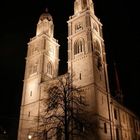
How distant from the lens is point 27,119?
5109cm

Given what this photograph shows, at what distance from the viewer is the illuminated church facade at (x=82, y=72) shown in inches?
1710

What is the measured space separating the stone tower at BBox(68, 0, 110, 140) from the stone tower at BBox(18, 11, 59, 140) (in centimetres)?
883

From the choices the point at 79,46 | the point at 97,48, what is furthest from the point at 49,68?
the point at 97,48

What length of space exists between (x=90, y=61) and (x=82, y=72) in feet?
9.10

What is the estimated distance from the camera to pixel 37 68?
5681 centimetres

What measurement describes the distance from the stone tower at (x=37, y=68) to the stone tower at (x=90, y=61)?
29.0ft

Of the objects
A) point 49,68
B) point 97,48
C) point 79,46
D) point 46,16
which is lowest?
point 49,68

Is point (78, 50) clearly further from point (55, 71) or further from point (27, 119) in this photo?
point (27, 119)

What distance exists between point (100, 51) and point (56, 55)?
1483cm

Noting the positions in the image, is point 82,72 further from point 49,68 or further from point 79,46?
point 49,68

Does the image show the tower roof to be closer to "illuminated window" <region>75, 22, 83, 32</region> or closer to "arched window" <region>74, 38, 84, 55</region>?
"illuminated window" <region>75, 22, 83, 32</region>

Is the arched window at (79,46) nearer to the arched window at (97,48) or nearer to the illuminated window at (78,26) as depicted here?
the arched window at (97,48)

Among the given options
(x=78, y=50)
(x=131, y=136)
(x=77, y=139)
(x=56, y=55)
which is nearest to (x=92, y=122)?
(x=77, y=139)

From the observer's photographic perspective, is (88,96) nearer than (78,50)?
Yes
